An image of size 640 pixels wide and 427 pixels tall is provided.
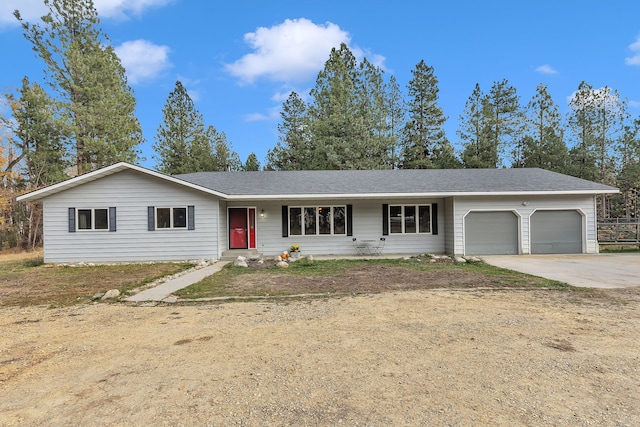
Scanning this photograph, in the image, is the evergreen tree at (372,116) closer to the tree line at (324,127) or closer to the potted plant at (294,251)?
the tree line at (324,127)

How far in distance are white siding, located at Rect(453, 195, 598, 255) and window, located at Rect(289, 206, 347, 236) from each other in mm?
4418

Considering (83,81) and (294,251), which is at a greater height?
(83,81)

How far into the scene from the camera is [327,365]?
3.37 m

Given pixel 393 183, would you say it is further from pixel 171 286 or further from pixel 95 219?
pixel 95 219

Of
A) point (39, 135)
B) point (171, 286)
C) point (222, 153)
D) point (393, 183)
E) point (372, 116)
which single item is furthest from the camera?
point (222, 153)

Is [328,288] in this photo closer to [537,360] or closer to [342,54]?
[537,360]

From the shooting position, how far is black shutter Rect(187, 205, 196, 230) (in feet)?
40.1

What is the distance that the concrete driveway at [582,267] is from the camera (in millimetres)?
7711

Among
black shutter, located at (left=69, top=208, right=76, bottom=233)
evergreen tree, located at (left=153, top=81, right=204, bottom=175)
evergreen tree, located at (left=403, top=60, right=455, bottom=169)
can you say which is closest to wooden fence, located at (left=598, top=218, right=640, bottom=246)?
evergreen tree, located at (left=403, top=60, right=455, bottom=169)

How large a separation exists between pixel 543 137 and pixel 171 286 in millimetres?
28159

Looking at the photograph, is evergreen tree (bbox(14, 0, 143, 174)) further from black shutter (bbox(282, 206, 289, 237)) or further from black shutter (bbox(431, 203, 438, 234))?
black shutter (bbox(431, 203, 438, 234))

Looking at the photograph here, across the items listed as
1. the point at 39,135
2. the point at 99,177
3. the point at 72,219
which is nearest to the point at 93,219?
the point at 72,219

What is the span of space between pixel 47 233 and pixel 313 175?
10254mm

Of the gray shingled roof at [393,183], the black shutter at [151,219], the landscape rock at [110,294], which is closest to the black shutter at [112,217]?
the black shutter at [151,219]
